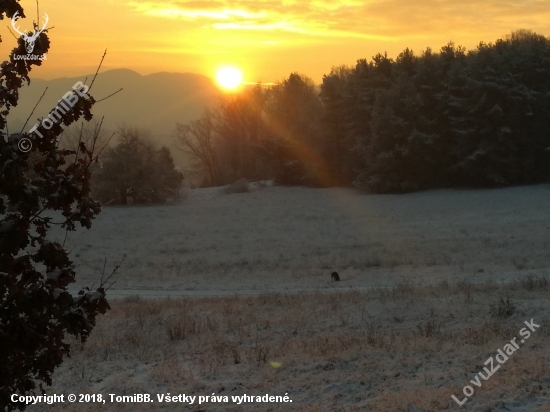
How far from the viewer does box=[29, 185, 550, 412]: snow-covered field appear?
8.12 m

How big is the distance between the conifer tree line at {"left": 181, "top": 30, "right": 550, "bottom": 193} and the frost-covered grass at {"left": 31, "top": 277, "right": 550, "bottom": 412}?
30881 mm

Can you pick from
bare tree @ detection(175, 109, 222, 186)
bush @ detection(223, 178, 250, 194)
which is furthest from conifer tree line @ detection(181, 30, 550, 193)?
bare tree @ detection(175, 109, 222, 186)

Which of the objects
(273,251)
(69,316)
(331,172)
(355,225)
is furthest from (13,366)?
(331,172)

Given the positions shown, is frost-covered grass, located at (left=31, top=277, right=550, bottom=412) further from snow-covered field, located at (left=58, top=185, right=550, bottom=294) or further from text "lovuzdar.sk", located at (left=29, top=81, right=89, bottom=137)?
text "lovuzdar.sk", located at (left=29, top=81, right=89, bottom=137)

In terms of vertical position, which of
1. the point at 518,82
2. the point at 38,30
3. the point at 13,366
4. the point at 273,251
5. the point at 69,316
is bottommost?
the point at 273,251

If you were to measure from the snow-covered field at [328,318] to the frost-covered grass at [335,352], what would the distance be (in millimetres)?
32

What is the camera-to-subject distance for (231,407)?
788 centimetres

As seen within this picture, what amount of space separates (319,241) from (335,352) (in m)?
20.3

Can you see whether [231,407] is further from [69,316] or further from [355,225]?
[355,225]

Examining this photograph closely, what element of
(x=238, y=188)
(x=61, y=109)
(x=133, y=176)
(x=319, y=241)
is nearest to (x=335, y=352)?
(x=61, y=109)

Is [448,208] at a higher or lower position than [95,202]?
lower

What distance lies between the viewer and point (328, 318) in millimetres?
12953

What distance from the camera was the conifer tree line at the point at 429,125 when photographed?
4372 centimetres

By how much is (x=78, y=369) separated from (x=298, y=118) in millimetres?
49848
